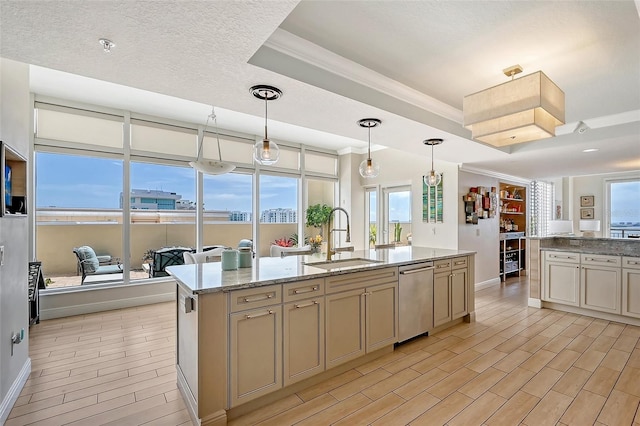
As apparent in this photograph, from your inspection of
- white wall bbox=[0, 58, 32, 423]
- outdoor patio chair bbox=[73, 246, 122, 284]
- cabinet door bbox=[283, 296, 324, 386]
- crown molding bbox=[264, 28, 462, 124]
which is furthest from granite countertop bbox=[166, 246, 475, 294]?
outdoor patio chair bbox=[73, 246, 122, 284]

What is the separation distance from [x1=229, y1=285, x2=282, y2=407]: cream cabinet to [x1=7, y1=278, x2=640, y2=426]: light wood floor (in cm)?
20

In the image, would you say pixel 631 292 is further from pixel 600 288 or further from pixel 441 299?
pixel 441 299

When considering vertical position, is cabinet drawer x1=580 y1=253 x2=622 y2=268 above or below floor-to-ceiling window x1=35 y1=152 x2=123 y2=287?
below

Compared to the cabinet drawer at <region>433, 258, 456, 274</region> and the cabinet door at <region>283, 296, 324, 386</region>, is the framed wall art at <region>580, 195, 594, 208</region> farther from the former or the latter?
the cabinet door at <region>283, 296, 324, 386</region>

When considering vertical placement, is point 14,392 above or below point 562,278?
below

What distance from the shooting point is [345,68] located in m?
2.58

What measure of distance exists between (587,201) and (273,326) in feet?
32.4

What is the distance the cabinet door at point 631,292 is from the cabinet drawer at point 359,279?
323cm

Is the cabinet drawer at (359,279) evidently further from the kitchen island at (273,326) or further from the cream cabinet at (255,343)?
the cream cabinet at (255,343)

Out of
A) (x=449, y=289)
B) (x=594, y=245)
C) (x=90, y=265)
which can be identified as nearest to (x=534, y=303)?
(x=594, y=245)

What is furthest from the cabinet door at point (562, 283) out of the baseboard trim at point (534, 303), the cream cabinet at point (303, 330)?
the cream cabinet at point (303, 330)

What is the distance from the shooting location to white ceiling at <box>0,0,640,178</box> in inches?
64.3

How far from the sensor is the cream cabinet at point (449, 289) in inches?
141

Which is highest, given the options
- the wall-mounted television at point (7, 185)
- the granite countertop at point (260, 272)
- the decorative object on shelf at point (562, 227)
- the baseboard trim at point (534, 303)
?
the wall-mounted television at point (7, 185)
